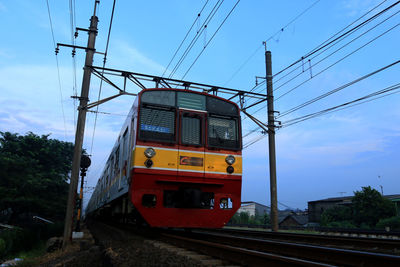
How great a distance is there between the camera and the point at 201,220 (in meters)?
7.41

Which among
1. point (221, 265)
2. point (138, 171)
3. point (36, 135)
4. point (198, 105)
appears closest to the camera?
point (221, 265)

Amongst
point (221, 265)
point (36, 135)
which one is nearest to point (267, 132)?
point (221, 265)

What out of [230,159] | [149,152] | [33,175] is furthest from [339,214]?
[149,152]

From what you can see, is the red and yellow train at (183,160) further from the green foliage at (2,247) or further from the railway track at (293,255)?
the green foliage at (2,247)

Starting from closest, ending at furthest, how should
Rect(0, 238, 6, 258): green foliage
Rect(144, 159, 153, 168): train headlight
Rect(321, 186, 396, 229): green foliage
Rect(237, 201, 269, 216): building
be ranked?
Rect(144, 159, 153, 168): train headlight → Rect(0, 238, 6, 258): green foliage → Rect(321, 186, 396, 229): green foliage → Rect(237, 201, 269, 216): building

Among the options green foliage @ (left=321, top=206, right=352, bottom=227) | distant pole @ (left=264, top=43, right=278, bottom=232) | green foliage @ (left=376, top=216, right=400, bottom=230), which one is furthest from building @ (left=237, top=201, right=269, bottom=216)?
distant pole @ (left=264, top=43, right=278, bottom=232)

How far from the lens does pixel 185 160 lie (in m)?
7.54

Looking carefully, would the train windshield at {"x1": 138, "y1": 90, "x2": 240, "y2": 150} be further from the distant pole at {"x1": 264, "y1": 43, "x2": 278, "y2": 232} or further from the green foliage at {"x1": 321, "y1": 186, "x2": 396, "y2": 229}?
the green foliage at {"x1": 321, "y1": 186, "x2": 396, "y2": 229}

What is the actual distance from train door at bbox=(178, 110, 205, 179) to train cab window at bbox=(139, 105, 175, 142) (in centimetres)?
25

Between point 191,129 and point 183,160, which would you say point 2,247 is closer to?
point 183,160

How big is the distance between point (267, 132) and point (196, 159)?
23.7ft

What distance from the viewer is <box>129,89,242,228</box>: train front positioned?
23.5 ft

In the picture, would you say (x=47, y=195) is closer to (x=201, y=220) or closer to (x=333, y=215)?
(x=201, y=220)

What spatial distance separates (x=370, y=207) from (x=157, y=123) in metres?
29.8
